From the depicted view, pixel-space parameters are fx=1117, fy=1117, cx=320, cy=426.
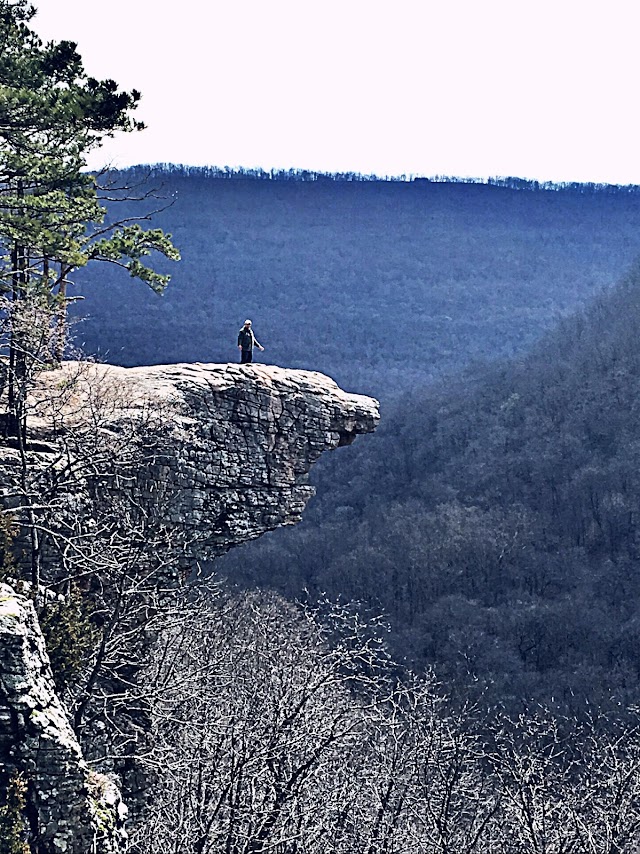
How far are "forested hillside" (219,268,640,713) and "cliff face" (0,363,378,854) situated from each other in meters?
30.7

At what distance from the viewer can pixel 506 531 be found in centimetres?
7494

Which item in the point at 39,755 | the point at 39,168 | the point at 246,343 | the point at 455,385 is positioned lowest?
the point at 455,385

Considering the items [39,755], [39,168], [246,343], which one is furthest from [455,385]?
[39,755]

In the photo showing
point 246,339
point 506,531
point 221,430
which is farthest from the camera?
point 506,531

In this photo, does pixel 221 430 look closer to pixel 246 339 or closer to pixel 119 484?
pixel 246 339

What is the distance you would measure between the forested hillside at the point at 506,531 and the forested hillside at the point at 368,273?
2366 cm

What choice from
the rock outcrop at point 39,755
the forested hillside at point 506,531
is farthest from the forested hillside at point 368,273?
the rock outcrop at point 39,755

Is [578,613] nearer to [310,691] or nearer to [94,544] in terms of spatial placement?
[310,691]

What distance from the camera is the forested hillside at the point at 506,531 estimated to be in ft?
191

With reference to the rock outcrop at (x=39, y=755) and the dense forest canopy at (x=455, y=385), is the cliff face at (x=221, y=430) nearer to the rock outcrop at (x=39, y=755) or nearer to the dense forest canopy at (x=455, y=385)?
the rock outcrop at (x=39, y=755)

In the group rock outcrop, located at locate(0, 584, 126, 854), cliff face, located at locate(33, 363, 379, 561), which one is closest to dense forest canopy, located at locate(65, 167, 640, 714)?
cliff face, located at locate(33, 363, 379, 561)

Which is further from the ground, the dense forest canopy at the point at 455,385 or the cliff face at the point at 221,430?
the cliff face at the point at 221,430

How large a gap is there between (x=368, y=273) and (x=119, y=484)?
134457 mm

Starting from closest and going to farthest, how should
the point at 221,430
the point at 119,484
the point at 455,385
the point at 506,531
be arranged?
the point at 119,484
the point at 221,430
the point at 506,531
the point at 455,385
